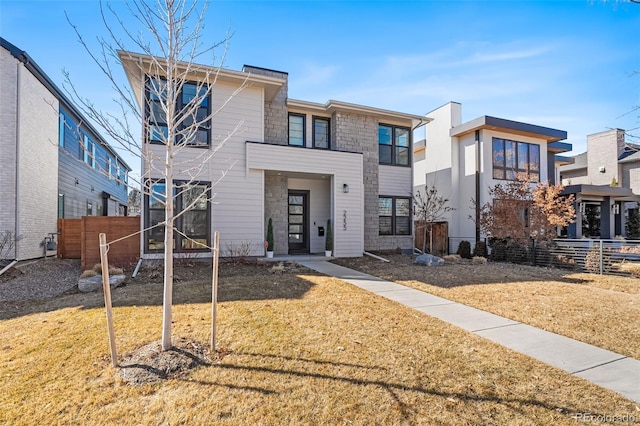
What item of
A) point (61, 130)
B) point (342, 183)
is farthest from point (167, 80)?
point (61, 130)

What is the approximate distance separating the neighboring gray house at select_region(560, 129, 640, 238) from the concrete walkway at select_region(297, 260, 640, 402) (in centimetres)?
1477

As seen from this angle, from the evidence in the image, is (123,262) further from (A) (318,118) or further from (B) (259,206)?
(A) (318,118)

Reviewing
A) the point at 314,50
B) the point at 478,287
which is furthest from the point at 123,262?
the point at 478,287

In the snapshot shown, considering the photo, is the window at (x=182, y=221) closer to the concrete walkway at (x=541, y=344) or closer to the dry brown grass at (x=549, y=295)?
the dry brown grass at (x=549, y=295)

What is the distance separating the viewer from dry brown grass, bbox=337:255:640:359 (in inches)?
183

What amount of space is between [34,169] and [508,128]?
19.1 meters

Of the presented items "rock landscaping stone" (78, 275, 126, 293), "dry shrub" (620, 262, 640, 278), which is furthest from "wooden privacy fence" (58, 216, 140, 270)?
"dry shrub" (620, 262, 640, 278)

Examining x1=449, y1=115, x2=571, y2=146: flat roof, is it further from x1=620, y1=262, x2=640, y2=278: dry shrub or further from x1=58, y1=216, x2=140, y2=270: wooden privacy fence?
x1=58, y1=216, x2=140, y2=270: wooden privacy fence

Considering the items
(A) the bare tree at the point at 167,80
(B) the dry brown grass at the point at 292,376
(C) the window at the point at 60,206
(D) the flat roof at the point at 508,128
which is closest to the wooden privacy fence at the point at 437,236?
(D) the flat roof at the point at 508,128

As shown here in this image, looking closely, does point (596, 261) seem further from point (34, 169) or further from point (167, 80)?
point (34, 169)

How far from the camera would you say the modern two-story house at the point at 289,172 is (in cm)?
1027

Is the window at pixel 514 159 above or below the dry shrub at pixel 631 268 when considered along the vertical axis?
above

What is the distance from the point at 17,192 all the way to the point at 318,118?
10.5 meters

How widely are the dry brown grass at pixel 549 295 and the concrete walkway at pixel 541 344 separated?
29 cm
